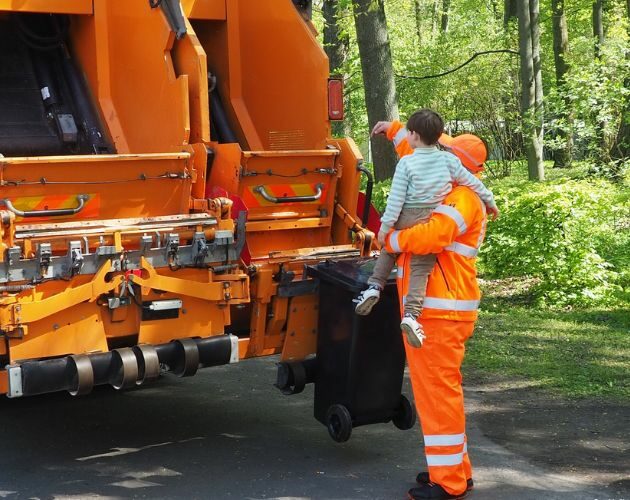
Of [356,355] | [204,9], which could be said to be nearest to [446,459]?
[356,355]

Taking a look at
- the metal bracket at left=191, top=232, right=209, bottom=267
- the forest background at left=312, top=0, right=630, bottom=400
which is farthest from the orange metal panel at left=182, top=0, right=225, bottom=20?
the metal bracket at left=191, top=232, right=209, bottom=267

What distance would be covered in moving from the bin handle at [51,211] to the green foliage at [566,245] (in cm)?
478

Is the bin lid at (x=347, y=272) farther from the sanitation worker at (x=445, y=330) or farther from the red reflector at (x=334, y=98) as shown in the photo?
the red reflector at (x=334, y=98)

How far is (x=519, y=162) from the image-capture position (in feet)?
56.0

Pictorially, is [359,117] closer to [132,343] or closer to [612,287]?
[612,287]

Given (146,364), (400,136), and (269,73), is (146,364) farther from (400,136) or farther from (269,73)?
(269,73)

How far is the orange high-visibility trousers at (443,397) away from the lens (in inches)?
156

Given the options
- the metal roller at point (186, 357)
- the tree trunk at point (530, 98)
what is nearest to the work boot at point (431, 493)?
the metal roller at point (186, 357)

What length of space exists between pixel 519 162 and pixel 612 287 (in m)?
9.25

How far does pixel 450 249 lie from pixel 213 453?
65.8 inches

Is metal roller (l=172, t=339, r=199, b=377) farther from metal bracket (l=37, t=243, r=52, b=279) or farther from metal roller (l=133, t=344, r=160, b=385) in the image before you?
metal bracket (l=37, t=243, r=52, b=279)

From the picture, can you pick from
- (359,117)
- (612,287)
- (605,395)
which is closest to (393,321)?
(605,395)

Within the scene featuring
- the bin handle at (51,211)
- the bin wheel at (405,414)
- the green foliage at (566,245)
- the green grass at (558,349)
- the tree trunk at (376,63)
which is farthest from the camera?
the tree trunk at (376,63)

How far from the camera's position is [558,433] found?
196 inches
